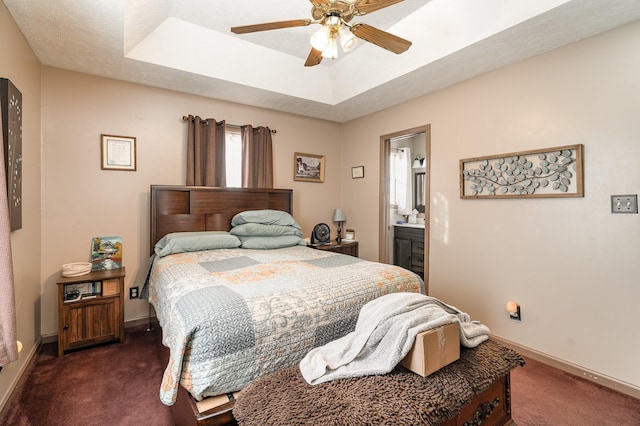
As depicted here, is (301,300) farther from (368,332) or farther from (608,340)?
(608,340)

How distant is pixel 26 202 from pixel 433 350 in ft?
9.75

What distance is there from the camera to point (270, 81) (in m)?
3.32

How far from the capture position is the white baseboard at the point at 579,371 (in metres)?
2.06

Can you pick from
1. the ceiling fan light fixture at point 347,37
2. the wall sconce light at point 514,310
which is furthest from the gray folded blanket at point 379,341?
the ceiling fan light fixture at point 347,37

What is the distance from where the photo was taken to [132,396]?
2012mm

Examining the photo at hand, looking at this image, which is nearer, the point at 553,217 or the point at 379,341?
the point at 379,341

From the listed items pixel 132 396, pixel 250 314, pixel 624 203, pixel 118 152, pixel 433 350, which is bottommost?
pixel 132 396

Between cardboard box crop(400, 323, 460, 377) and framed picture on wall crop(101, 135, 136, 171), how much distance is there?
10.2ft

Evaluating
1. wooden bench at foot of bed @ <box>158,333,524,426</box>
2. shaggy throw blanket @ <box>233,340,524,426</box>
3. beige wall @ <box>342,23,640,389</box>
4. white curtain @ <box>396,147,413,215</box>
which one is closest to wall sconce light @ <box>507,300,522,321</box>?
beige wall @ <box>342,23,640,389</box>

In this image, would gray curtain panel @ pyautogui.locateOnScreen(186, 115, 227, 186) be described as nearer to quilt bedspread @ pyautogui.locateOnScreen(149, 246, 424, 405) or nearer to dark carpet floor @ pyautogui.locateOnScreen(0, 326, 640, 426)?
quilt bedspread @ pyautogui.locateOnScreen(149, 246, 424, 405)

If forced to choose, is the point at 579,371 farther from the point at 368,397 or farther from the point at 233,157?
the point at 233,157

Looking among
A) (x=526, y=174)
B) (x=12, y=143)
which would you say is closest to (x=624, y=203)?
(x=526, y=174)

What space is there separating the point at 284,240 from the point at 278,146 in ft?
4.58

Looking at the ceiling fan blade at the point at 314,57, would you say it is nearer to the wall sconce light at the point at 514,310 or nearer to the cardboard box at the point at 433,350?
the cardboard box at the point at 433,350
